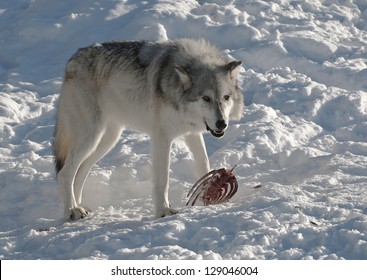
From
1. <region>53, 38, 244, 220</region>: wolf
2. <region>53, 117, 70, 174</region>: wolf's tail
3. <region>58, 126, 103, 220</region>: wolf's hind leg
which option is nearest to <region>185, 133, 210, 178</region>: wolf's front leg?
<region>53, 38, 244, 220</region>: wolf

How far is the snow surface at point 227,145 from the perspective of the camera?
5.83m

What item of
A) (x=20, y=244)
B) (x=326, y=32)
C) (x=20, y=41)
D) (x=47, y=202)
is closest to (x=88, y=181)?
(x=47, y=202)

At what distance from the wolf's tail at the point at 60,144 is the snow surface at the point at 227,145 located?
0.48 meters

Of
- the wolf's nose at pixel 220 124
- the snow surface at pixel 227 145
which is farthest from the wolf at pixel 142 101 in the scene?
the snow surface at pixel 227 145

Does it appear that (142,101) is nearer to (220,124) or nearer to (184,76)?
(184,76)

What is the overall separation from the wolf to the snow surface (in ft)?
1.47

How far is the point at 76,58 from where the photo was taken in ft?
24.5

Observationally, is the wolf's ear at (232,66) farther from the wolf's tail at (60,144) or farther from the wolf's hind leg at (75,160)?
the wolf's tail at (60,144)

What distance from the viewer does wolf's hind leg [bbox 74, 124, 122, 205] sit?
7641mm

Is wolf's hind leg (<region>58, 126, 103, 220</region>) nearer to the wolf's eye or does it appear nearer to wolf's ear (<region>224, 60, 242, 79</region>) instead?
the wolf's eye

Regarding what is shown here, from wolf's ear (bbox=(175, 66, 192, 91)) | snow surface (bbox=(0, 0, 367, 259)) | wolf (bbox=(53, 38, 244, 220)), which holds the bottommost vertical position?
snow surface (bbox=(0, 0, 367, 259))

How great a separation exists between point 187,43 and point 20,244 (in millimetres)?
2628

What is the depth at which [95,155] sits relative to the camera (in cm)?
771

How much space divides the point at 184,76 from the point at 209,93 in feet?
0.99
